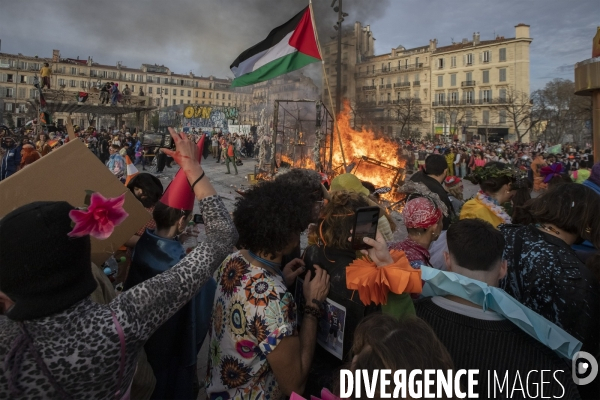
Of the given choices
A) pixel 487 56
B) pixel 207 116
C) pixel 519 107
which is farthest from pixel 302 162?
pixel 487 56

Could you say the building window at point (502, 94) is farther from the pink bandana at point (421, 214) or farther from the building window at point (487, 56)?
the pink bandana at point (421, 214)

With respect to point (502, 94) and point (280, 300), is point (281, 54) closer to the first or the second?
point (280, 300)

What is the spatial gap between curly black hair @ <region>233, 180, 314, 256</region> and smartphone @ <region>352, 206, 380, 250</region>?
0.36 meters

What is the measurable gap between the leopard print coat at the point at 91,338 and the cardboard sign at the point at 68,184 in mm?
778

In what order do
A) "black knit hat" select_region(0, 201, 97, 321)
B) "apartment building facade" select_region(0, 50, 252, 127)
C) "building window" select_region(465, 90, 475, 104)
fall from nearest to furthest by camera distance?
1. "black knit hat" select_region(0, 201, 97, 321)
2. "building window" select_region(465, 90, 475, 104)
3. "apartment building facade" select_region(0, 50, 252, 127)

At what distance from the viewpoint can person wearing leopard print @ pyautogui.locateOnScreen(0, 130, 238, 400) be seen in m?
1.07

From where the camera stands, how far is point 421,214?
8.56 feet

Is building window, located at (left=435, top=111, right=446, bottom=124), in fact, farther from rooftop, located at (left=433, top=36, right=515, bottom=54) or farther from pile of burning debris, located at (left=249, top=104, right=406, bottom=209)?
pile of burning debris, located at (left=249, top=104, right=406, bottom=209)

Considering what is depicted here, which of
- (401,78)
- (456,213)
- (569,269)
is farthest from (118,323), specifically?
(401,78)

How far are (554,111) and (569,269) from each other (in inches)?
2054

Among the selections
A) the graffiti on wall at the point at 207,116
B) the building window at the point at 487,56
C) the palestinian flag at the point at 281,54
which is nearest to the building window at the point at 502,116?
the building window at the point at 487,56

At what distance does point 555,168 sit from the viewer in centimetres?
442

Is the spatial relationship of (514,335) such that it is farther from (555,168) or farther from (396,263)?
(555,168)

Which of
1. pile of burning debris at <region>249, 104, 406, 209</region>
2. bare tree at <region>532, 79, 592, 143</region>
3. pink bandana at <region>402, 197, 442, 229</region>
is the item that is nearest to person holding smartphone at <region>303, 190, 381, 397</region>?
pink bandana at <region>402, 197, 442, 229</region>
